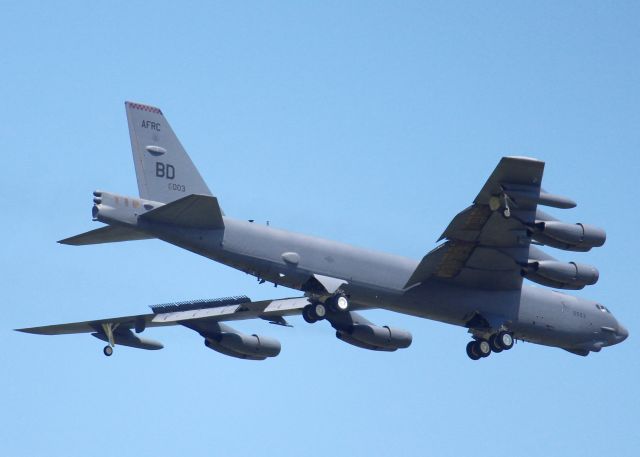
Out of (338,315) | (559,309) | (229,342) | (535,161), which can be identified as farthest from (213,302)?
(535,161)

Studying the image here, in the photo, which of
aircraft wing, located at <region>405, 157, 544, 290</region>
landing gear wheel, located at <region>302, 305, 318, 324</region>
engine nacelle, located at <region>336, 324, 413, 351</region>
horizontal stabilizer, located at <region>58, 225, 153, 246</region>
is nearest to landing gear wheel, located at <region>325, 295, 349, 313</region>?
landing gear wheel, located at <region>302, 305, 318, 324</region>

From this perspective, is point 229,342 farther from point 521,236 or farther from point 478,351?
point 521,236

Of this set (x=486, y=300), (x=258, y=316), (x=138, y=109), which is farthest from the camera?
(x=258, y=316)

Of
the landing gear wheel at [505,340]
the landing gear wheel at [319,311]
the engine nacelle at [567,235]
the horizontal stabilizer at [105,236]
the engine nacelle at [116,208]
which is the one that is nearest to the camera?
the engine nacelle at [116,208]

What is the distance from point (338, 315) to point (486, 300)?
4.70 metres

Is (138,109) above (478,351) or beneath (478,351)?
above

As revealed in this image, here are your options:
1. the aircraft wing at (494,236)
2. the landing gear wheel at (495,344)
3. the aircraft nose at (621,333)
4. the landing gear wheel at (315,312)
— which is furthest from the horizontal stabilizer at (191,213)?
the aircraft nose at (621,333)

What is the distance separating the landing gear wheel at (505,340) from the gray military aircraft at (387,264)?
0.04 metres

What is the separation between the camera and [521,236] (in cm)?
3753

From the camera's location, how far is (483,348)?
40.4 meters

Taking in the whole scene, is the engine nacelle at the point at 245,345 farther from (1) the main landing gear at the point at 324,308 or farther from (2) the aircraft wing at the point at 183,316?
(1) the main landing gear at the point at 324,308

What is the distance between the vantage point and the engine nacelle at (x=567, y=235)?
116 ft

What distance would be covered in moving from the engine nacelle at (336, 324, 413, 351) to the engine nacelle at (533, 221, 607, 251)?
7.50 meters

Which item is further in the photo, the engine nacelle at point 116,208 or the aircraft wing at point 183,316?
the aircraft wing at point 183,316
